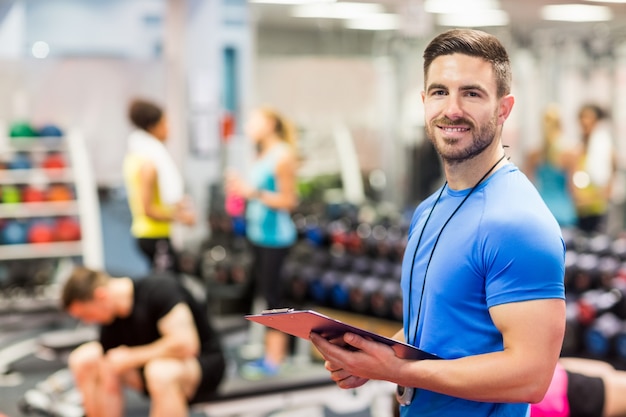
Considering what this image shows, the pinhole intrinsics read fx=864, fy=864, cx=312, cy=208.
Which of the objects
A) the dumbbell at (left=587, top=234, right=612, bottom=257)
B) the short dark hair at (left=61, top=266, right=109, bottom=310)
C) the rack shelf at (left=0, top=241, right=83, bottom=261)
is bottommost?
the rack shelf at (left=0, top=241, right=83, bottom=261)

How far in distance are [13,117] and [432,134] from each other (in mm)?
5897

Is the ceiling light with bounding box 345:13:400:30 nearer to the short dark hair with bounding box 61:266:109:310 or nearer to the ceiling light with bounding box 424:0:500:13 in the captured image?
the ceiling light with bounding box 424:0:500:13

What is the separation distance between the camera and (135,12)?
7262mm

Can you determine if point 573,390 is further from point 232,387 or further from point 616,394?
point 232,387

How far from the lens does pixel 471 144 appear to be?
127cm

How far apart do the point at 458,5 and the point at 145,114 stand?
3.22m

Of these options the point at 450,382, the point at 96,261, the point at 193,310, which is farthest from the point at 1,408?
the point at 450,382

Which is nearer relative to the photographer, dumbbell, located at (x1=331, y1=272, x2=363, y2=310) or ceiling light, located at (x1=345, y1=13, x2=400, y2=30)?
dumbbell, located at (x1=331, y1=272, x2=363, y2=310)

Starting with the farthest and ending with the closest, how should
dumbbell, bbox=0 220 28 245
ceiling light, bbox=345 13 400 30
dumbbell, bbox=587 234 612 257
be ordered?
ceiling light, bbox=345 13 400 30
dumbbell, bbox=0 220 28 245
dumbbell, bbox=587 234 612 257

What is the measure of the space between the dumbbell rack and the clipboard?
502 cm

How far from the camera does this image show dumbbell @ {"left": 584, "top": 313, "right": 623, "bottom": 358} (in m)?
4.07

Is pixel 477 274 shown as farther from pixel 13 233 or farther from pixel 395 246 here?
pixel 13 233

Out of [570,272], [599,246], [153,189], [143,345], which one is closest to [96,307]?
[143,345]

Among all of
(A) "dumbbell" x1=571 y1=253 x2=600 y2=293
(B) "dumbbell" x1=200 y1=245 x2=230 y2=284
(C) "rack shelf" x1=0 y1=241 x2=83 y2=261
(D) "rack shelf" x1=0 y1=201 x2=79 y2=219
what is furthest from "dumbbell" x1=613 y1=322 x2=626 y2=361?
(D) "rack shelf" x1=0 y1=201 x2=79 y2=219
